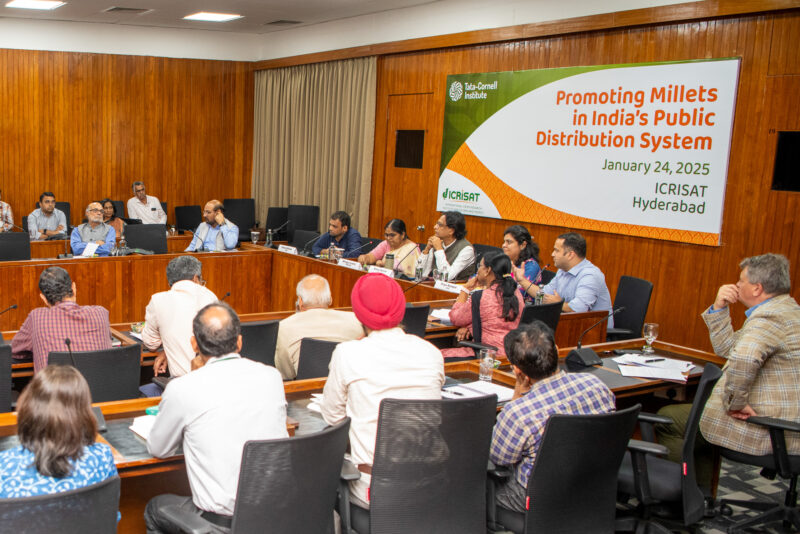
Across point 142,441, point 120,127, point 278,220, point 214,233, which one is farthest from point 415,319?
point 120,127

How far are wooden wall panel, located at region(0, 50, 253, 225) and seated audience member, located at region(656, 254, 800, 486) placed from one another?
9.30m

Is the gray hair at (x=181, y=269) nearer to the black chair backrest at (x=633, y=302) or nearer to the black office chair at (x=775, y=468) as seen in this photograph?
the black office chair at (x=775, y=468)

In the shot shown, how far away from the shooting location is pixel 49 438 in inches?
75.7

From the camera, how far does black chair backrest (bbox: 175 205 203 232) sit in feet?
35.3

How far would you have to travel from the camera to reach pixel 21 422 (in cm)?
194

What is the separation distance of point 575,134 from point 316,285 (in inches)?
153

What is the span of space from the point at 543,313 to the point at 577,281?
93 cm

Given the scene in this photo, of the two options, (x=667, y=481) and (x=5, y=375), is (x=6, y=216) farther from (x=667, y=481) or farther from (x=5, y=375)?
(x=667, y=481)

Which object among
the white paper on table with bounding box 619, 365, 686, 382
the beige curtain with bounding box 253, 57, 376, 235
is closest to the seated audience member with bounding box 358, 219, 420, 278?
the beige curtain with bounding box 253, 57, 376, 235

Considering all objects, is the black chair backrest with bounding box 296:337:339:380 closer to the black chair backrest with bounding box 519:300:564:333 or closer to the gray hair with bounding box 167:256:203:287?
the gray hair with bounding box 167:256:203:287

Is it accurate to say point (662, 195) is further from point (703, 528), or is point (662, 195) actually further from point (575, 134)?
point (703, 528)

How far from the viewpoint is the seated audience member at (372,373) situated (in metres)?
2.56

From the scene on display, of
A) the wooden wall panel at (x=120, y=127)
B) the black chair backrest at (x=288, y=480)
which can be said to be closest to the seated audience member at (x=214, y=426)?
the black chair backrest at (x=288, y=480)

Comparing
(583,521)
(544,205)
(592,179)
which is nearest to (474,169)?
(544,205)
